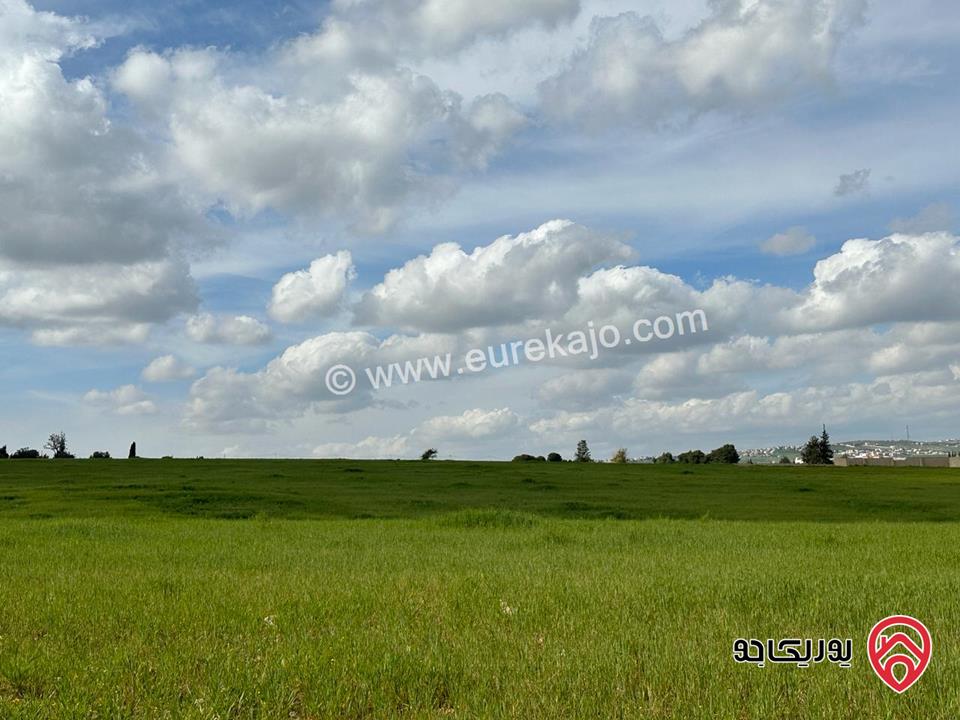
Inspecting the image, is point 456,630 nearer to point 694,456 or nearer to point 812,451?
point 694,456

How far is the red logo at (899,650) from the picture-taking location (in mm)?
7777

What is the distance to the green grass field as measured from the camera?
7371mm

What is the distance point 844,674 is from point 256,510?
108ft

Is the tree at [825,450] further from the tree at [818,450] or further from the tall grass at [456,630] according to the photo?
the tall grass at [456,630]

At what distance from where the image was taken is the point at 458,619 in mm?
10492

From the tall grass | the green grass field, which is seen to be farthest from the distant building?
the tall grass

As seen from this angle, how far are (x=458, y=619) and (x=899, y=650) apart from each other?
5.03 meters

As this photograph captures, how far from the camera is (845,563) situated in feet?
51.1

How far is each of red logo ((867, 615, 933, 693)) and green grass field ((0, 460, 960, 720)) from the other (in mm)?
163

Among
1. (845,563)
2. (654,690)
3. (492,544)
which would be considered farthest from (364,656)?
(492,544)

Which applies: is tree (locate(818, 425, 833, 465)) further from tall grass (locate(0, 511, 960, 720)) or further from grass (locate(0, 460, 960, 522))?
tall grass (locate(0, 511, 960, 720))

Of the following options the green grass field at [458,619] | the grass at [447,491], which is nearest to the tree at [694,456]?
the grass at [447,491]

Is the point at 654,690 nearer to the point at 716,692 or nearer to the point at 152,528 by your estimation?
the point at 716,692

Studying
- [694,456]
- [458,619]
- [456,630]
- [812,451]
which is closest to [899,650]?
[456,630]
